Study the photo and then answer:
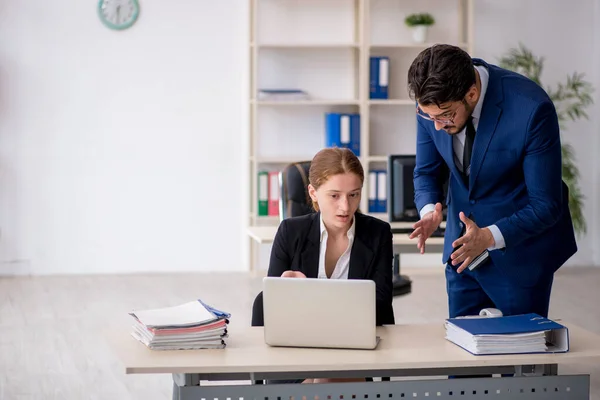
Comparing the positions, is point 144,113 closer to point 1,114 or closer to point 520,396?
point 1,114

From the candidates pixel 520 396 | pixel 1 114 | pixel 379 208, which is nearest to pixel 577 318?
pixel 379 208

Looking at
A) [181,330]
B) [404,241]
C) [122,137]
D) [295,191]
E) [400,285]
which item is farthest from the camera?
[122,137]

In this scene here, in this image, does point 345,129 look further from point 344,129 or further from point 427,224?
point 427,224

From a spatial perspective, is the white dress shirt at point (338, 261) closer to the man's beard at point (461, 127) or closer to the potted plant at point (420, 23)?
the man's beard at point (461, 127)

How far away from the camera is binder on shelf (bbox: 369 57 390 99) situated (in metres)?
6.80

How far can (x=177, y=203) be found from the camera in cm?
700

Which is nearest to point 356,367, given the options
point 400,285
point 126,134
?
point 400,285

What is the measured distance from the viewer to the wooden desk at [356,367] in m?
2.20

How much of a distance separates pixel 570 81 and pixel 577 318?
8.11 feet

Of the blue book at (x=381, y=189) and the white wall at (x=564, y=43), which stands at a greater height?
the white wall at (x=564, y=43)

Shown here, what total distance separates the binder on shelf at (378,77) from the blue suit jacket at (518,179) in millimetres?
4191

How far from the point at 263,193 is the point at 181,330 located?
4.50 metres

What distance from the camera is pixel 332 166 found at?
283cm

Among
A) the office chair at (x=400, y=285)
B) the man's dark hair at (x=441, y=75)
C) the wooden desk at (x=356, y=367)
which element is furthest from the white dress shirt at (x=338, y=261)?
the office chair at (x=400, y=285)
